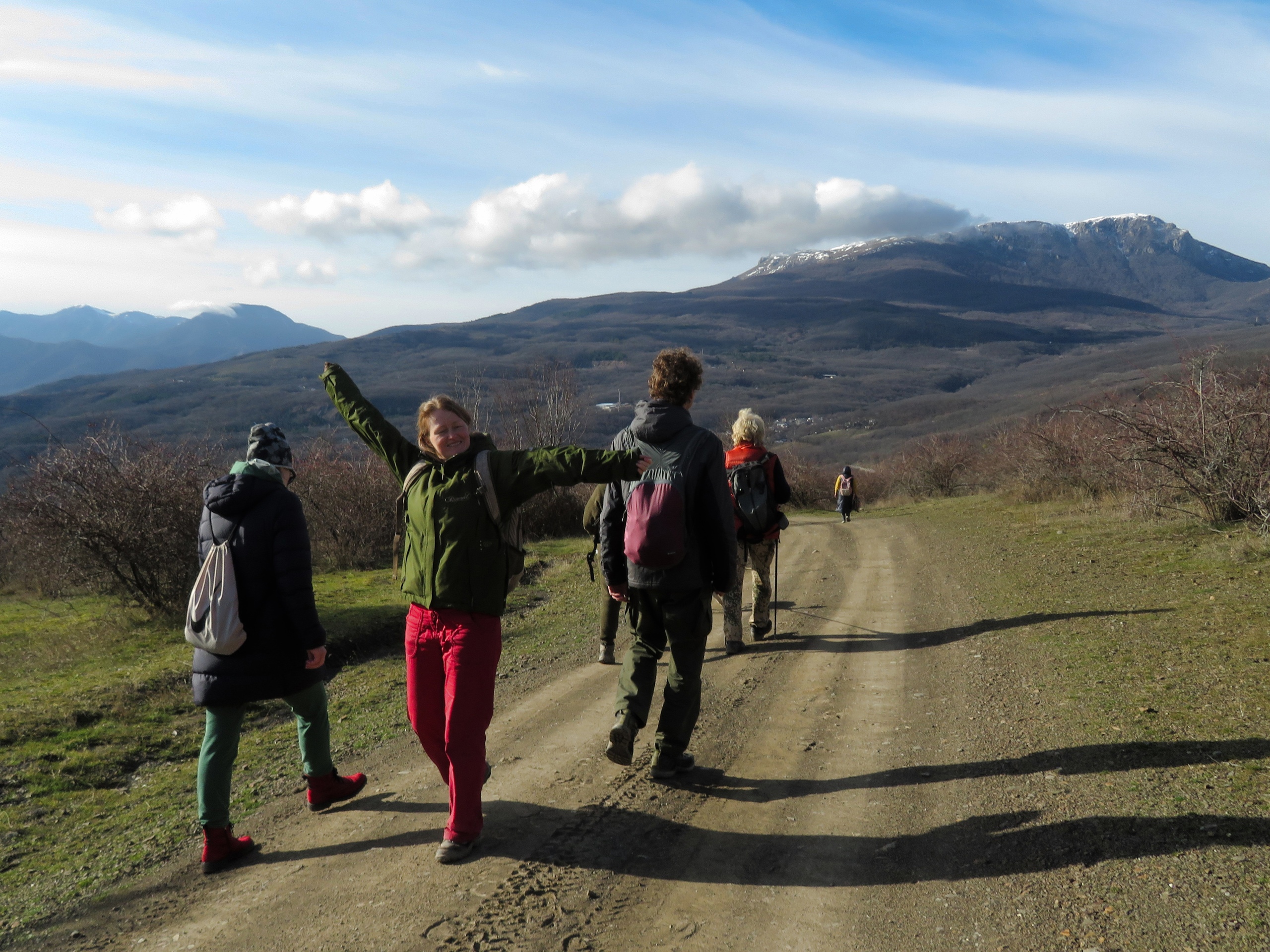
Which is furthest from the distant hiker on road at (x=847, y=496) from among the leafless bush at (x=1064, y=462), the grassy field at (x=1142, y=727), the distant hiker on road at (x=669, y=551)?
the distant hiker on road at (x=669, y=551)

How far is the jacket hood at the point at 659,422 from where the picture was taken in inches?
177

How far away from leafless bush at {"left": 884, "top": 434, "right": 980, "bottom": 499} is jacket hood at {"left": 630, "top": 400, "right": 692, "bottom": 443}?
3731 cm

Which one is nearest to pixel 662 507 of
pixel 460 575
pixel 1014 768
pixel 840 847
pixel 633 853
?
pixel 460 575

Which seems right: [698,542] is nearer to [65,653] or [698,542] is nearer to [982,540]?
[65,653]

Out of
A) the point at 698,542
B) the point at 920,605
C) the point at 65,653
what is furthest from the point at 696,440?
the point at 65,653

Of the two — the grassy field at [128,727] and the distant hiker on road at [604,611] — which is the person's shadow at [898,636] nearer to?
the distant hiker on road at [604,611]

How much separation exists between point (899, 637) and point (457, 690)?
561 cm

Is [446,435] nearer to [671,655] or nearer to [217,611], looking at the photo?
[217,611]

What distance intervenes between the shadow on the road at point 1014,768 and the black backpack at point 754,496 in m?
2.84

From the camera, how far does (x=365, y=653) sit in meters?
9.88

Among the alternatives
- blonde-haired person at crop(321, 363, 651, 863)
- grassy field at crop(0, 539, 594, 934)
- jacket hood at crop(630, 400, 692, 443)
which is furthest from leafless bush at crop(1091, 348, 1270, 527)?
blonde-haired person at crop(321, 363, 651, 863)

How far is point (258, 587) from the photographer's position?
4031mm

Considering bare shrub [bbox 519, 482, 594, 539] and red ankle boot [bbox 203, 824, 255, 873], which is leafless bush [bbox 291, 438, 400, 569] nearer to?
bare shrub [bbox 519, 482, 594, 539]

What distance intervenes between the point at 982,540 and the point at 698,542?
12.1m
